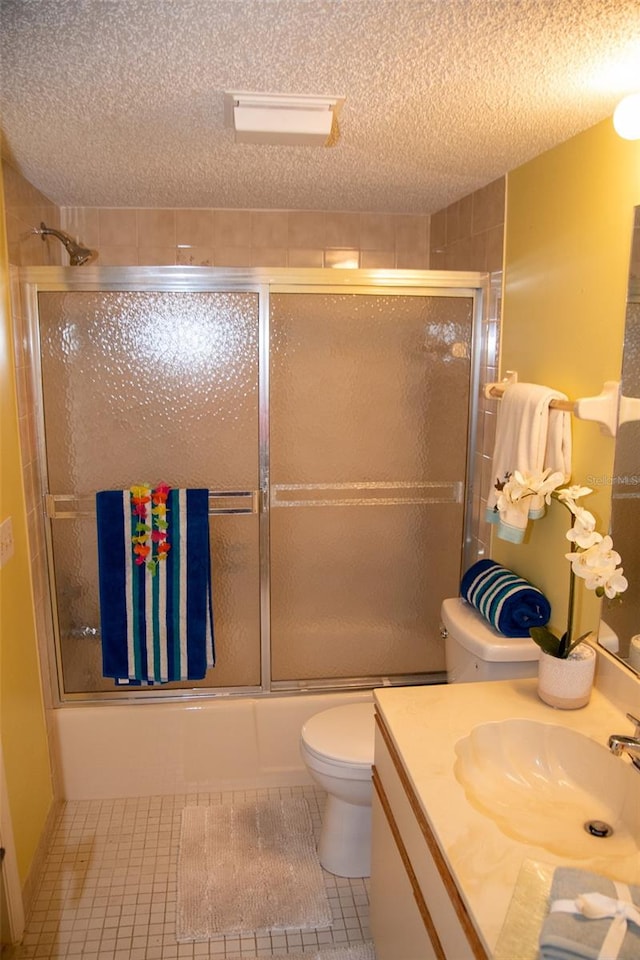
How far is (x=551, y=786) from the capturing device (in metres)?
1.50

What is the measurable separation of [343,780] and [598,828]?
2.86ft

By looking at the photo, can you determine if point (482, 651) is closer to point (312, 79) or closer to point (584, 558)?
point (584, 558)

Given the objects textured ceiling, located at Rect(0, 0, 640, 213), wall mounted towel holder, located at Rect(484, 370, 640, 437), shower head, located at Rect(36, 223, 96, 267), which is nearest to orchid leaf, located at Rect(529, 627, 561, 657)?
wall mounted towel holder, located at Rect(484, 370, 640, 437)

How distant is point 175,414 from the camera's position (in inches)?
94.3

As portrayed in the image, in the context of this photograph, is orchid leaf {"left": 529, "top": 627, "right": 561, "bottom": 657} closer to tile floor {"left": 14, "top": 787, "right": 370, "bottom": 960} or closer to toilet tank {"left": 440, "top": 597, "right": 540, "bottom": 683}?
toilet tank {"left": 440, "top": 597, "right": 540, "bottom": 683}

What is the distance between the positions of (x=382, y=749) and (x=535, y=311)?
4.33 feet

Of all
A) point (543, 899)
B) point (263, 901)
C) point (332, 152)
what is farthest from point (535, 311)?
point (263, 901)

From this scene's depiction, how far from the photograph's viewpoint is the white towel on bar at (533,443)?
182 cm

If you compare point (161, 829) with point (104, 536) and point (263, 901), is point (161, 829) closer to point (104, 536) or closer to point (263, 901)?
point (263, 901)

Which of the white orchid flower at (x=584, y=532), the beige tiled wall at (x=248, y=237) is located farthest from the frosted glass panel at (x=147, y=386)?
the white orchid flower at (x=584, y=532)

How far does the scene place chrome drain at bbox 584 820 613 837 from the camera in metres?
1.34

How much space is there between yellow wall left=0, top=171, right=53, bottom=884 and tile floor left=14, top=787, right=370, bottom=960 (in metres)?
0.14

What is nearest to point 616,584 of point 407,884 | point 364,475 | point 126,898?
point 407,884

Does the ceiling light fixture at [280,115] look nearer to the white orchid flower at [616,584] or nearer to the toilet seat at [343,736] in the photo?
the white orchid flower at [616,584]
